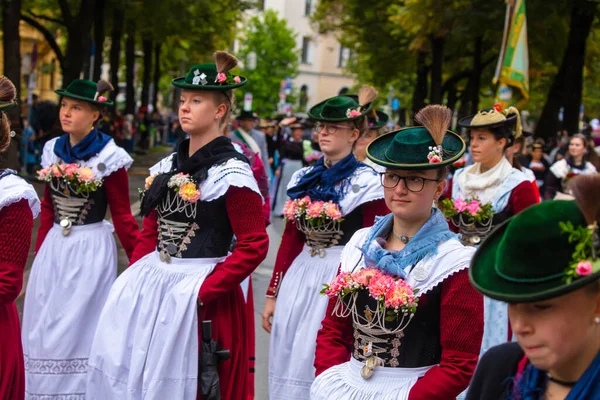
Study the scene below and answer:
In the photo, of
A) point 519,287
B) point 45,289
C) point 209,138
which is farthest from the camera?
point 45,289

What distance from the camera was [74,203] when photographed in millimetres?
6871

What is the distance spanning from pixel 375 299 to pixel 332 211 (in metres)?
2.14

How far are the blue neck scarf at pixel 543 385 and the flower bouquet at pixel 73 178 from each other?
15.1 feet

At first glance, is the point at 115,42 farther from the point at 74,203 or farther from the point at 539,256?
the point at 539,256

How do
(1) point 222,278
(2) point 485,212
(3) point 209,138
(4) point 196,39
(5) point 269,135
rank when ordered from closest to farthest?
(1) point 222,278, (3) point 209,138, (2) point 485,212, (5) point 269,135, (4) point 196,39

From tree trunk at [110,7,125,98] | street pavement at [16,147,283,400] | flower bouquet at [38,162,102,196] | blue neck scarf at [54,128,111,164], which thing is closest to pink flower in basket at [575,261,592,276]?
flower bouquet at [38,162,102,196]

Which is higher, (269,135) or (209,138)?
(209,138)

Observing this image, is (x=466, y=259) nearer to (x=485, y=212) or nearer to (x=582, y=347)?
(x=582, y=347)

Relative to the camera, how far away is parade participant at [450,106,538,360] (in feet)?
23.9

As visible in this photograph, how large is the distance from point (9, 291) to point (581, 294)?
278 centimetres

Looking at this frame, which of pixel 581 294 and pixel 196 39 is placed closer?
pixel 581 294

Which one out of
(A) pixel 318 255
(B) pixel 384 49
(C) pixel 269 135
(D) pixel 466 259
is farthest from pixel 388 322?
(B) pixel 384 49

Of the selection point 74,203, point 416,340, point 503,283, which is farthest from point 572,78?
point 503,283

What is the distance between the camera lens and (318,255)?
613 centimetres
